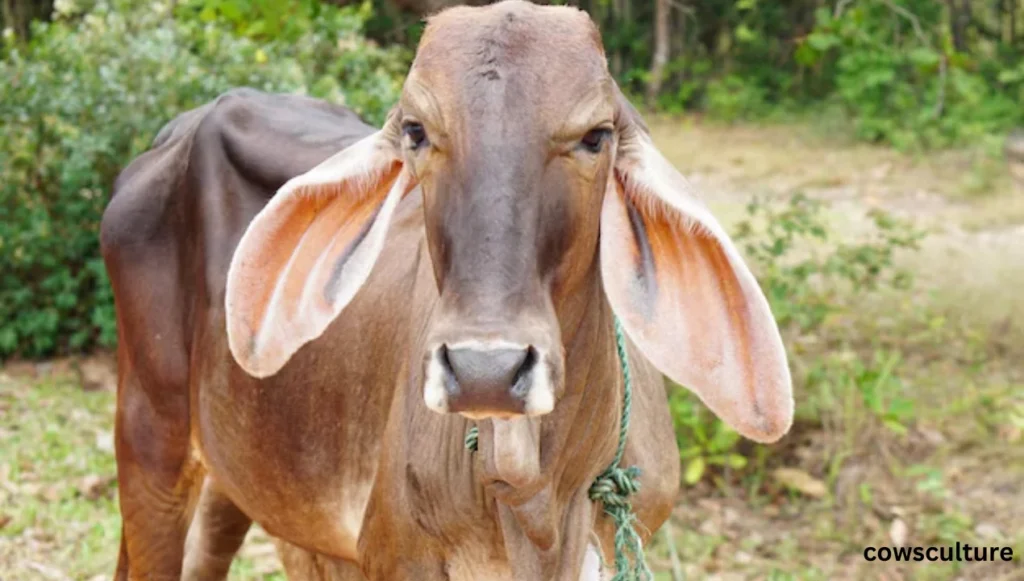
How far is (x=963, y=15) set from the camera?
12250mm

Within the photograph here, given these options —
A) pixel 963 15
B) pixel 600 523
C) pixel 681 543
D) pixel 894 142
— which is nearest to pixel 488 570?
pixel 600 523

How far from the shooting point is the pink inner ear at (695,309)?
8.03 ft

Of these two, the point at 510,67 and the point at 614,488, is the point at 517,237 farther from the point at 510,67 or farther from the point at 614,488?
the point at 614,488

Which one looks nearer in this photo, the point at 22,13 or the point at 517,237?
the point at 517,237

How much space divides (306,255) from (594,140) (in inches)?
25.2

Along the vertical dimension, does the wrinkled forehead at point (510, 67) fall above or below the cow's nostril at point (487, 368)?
above

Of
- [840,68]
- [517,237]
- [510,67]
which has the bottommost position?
[840,68]

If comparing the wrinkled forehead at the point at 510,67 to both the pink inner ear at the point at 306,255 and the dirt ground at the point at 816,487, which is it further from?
the dirt ground at the point at 816,487

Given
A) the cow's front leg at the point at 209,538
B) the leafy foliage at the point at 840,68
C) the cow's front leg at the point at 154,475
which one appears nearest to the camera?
the cow's front leg at the point at 154,475

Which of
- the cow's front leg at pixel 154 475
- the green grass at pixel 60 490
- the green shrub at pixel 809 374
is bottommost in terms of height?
the green grass at pixel 60 490

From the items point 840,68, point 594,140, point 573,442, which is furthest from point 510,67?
point 840,68

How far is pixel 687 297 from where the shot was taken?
8.28 feet

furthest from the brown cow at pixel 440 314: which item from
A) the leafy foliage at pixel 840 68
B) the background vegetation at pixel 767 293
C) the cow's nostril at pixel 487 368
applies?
the leafy foliage at pixel 840 68

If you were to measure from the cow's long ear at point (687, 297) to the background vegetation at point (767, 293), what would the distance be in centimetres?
82
